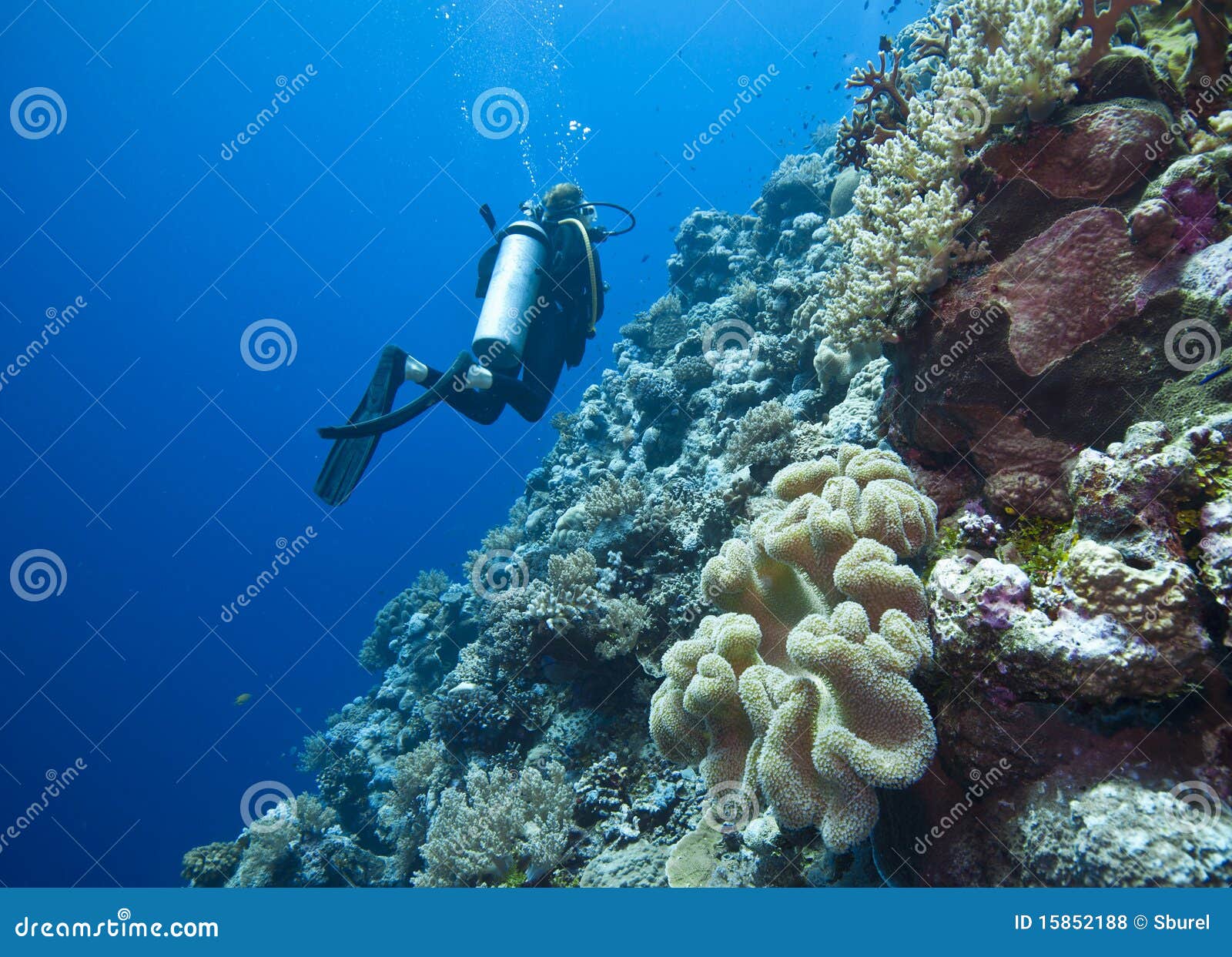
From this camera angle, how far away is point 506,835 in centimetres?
438

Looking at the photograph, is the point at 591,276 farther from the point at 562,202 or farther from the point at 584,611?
the point at 584,611

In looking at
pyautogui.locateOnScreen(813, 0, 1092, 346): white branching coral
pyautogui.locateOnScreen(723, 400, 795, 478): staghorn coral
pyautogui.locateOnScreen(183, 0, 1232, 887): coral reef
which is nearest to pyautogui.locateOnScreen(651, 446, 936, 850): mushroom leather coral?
pyautogui.locateOnScreen(183, 0, 1232, 887): coral reef

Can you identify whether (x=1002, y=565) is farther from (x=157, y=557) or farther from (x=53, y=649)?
(x=157, y=557)

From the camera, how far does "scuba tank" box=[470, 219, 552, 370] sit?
837cm

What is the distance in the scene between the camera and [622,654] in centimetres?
530

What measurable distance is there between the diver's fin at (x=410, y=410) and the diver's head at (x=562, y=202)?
11.4 ft

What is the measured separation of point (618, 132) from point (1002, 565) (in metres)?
122

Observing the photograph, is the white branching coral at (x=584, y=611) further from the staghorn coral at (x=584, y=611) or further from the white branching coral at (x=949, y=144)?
the white branching coral at (x=949, y=144)

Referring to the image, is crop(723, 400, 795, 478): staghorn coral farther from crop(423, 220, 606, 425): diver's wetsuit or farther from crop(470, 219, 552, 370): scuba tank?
crop(470, 219, 552, 370): scuba tank

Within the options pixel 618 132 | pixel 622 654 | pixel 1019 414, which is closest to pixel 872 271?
pixel 1019 414

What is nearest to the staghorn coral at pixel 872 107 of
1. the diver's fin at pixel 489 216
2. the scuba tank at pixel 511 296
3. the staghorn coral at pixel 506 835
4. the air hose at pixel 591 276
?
the air hose at pixel 591 276

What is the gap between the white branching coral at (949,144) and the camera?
10.3ft

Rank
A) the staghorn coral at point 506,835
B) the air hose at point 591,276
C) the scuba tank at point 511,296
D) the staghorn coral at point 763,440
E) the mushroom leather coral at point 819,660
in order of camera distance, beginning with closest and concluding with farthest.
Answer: the mushroom leather coral at point 819,660
the staghorn coral at point 506,835
the staghorn coral at point 763,440
the scuba tank at point 511,296
the air hose at point 591,276

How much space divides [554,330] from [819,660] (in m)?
7.80
